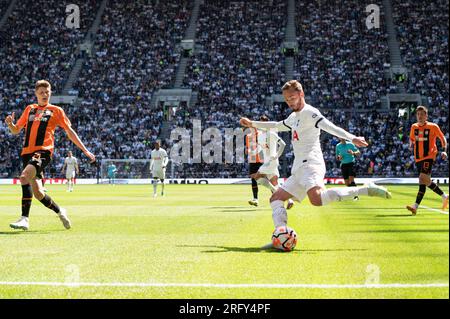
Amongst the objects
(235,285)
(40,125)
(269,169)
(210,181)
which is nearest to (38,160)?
(40,125)

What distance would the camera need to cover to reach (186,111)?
176ft

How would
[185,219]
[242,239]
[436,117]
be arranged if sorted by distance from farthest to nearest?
[436,117] < [185,219] < [242,239]

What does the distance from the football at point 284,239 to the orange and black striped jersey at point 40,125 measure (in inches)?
184

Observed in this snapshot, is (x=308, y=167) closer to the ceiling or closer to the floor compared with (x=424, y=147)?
closer to the ceiling

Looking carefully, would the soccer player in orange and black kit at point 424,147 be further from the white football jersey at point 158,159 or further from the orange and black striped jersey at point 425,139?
the white football jersey at point 158,159

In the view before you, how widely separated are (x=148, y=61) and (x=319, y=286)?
182 feet

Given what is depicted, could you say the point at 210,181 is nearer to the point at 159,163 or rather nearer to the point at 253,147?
the point at 159,163

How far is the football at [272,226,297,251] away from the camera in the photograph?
880 centimetres

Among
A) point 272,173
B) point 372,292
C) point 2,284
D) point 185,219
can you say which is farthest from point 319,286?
point 272,173

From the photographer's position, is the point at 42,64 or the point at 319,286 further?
the point at 42,64

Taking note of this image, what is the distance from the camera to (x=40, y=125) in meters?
11.5

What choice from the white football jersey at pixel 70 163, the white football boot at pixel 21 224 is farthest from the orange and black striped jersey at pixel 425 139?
the white football jersey at pixel 70 163

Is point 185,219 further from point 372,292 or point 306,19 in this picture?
point 306,19

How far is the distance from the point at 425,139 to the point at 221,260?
9.49m
